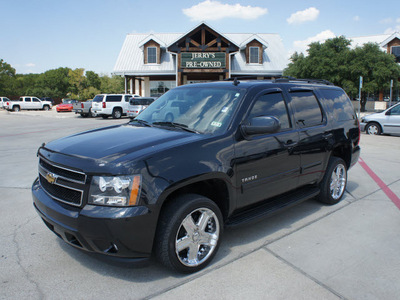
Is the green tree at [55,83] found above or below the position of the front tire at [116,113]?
above

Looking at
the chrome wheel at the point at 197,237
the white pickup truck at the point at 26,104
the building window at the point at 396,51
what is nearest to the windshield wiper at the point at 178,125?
the chrome wheel at the point at 197,237

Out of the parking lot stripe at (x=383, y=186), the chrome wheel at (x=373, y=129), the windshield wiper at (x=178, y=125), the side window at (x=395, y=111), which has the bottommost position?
the parking lot stripe at (x=383, y=186)

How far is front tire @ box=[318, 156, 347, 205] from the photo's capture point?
4.83 metres

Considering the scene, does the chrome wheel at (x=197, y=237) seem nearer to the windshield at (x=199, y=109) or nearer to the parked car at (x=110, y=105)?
the windshield at (x=199, y=109)

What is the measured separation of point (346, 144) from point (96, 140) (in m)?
3.83

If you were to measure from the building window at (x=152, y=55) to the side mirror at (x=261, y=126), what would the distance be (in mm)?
28757

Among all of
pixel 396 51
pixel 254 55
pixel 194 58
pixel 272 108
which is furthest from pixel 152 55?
pixel 272 108

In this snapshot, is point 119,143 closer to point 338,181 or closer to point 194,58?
point 338,181

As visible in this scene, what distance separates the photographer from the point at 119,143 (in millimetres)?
3096

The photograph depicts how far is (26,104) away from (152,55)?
806 inches

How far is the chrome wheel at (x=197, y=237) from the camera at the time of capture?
9.77 feet

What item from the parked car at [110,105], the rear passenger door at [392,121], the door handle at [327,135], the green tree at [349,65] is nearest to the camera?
the door handle at [327,135]

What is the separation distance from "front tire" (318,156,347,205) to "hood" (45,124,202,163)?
8.24 ft

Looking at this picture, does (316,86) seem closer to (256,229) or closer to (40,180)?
(256,229)
